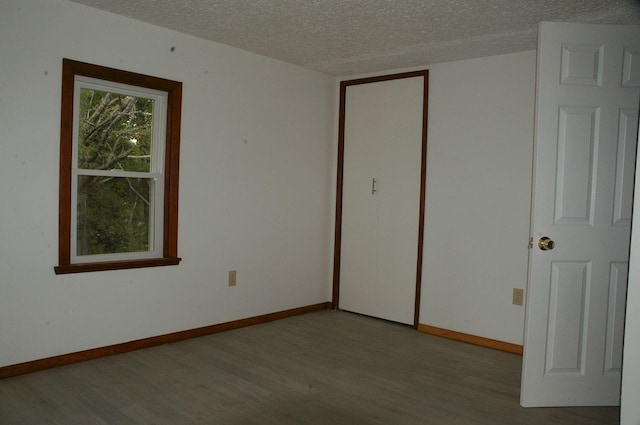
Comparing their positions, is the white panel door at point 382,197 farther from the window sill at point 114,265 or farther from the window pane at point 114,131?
the window pane at point 114,131

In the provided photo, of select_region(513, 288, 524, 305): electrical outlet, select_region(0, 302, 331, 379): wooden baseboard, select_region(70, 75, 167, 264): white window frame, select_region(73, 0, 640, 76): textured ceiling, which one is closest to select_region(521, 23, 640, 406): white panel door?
select_region(73, 0, 640, 76): textured ceiling

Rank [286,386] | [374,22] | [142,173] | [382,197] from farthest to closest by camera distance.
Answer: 1. [382,197]
2. [142,173]
3. [374,22]
4. [286,386]

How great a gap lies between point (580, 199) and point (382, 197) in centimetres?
210

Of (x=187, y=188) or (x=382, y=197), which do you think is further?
(x=382, y=197)

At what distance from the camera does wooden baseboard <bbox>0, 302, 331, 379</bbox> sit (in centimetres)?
315

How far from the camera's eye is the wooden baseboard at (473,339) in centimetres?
398

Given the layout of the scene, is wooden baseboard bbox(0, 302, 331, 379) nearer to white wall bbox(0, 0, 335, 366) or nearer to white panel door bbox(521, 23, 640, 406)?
white wall bbox(0, 0, 335, 366)

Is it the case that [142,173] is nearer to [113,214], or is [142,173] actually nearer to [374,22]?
[113,214]

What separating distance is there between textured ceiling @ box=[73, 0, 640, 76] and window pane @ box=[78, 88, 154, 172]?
1.92ft

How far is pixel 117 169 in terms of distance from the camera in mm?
3682

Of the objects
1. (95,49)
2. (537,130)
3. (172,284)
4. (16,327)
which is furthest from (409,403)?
(95,49)

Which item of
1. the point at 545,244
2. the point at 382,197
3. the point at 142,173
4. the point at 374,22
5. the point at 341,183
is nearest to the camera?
the point at 545,244

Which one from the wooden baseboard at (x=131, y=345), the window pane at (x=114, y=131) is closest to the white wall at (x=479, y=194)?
the wooden baseboard at (x=131, y=345)

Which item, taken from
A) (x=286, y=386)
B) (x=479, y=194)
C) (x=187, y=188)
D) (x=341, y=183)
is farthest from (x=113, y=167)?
(x=479, y=194)
